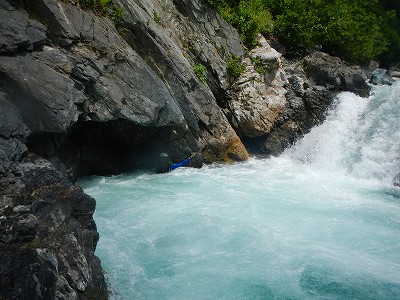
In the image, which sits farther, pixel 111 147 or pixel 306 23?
pixel 306 23

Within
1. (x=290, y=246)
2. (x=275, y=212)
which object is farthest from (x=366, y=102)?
(x=290, y=246)

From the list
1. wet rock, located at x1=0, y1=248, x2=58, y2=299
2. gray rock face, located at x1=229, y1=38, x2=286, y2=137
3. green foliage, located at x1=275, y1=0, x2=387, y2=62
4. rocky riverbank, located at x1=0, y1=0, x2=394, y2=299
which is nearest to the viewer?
wet rock, located at x1=0, y1=248, x2=58, y2=299

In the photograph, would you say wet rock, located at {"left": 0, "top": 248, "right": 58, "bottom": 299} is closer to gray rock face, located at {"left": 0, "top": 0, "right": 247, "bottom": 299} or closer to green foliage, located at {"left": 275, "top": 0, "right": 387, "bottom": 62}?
gray rock face, located at {"left": 0, "top": 0, "right": 247, "bottom": 299}

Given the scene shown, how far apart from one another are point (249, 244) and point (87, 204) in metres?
3.03

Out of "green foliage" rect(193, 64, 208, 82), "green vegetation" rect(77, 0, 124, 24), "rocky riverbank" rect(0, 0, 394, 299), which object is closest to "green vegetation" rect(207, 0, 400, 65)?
"rocky riverbank" rect(0, 0, 394, 299)

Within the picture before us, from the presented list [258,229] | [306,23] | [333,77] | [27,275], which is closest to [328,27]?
[306,23]

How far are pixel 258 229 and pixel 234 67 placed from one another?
24.0 ft

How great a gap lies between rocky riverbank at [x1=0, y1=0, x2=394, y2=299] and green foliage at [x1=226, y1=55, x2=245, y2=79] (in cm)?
5

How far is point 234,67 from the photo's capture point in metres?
12.5

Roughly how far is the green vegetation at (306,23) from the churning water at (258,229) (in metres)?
5.92

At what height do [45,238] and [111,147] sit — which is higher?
[45,238]

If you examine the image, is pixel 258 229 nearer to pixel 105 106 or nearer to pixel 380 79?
pixel 105 106

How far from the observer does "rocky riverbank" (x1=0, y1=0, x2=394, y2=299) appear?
3939mm

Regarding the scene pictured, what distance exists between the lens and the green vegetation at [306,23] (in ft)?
45.8
